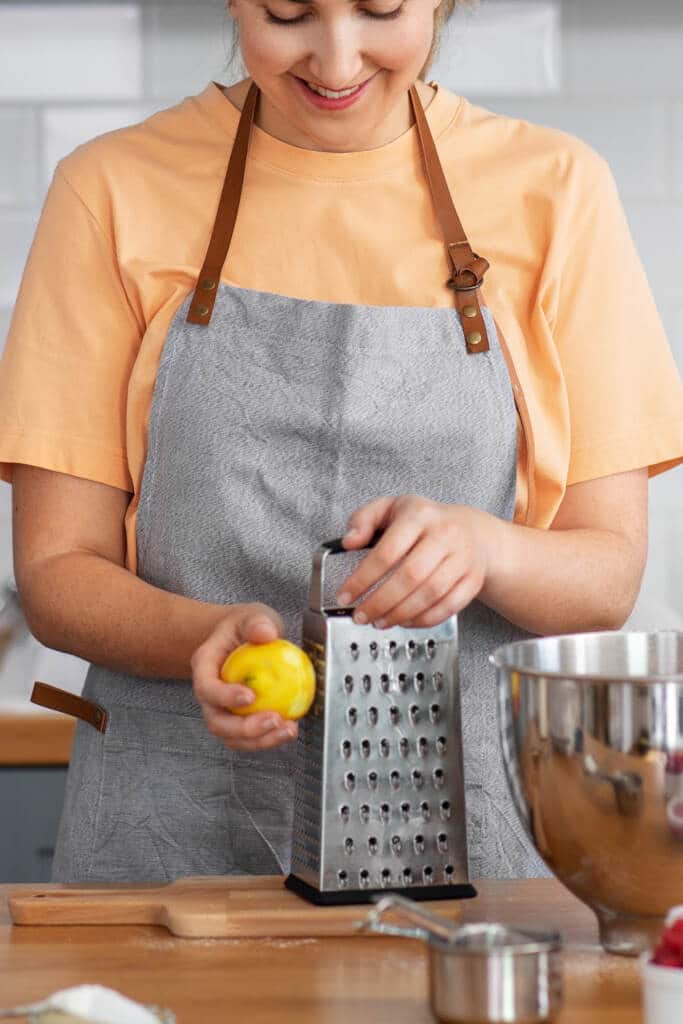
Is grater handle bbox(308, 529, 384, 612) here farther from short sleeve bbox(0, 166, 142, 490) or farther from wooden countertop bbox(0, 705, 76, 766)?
wooden countertop bbox(0, 705, 76, 766)

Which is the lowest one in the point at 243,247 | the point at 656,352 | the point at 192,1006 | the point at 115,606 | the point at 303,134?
the point at 192,1006

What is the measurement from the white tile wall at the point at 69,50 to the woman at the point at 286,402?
121cm

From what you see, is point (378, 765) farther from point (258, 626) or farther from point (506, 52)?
point (506, 52)

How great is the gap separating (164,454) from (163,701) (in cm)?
25

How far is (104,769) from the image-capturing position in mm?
1593

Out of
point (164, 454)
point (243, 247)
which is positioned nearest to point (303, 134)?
point (243, 247)

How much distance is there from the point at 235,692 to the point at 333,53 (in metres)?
0.59

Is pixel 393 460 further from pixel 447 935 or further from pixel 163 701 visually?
pixel 447 935

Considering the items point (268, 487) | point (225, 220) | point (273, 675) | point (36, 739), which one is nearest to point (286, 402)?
point (268, 487)

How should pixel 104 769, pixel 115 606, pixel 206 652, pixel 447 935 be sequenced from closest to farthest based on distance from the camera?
pixel 447 935, pixel 206 652, pixel 115 606, pixel 104 769

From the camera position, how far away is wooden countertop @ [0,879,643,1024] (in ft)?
3.43

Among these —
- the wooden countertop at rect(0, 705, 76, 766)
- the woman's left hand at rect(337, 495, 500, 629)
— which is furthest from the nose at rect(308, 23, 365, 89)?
the wooden countertop at rect(0, 705, 76, 766)

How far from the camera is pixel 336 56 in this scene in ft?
4.62

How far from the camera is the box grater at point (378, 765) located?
125 centimetres
